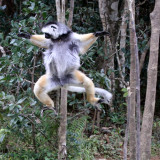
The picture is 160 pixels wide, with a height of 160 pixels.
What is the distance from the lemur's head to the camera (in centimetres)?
428

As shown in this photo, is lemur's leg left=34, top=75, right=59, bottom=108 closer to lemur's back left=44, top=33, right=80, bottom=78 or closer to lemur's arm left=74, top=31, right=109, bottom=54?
lemur's back left=44, top=33, right=80, bottom=78

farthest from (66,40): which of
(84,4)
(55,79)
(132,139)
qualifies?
(84,4)

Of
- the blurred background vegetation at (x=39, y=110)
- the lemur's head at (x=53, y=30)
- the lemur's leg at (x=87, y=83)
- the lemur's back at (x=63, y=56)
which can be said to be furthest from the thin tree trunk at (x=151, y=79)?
the lemur's head at (x=53, y=30)

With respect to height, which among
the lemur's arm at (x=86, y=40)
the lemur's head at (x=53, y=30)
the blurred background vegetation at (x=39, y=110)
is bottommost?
the blurred background vegetation at (x=39, y=110)

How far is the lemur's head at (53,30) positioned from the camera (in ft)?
14.1

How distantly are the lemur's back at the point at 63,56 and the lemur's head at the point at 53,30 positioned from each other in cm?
18

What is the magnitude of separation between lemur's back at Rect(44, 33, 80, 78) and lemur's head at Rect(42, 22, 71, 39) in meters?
0.18

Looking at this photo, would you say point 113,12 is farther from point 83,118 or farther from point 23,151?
point 23,151

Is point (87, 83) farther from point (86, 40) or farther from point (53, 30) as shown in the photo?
point (53, 30)

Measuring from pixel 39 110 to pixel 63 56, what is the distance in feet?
5.54

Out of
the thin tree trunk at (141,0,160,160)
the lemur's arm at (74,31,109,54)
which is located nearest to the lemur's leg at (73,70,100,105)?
the lemur's arm at (74,31,109,54)

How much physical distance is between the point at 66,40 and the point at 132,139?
2.01 meters

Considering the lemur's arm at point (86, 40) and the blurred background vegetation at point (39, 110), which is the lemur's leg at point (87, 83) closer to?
the lemur's arm at point (86, 40)

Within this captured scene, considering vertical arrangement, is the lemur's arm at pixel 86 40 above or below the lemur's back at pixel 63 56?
above
